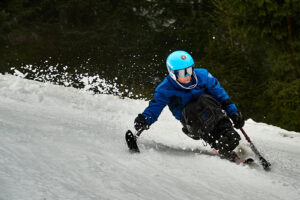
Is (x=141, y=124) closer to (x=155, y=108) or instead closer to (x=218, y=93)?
(x=155, y=108)

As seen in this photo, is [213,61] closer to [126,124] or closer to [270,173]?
[126,124]

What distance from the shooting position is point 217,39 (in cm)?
1174

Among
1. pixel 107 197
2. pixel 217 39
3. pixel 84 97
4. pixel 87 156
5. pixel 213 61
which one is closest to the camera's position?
pixel 107 197

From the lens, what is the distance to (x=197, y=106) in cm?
351

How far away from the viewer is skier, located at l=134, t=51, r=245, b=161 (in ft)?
11.4

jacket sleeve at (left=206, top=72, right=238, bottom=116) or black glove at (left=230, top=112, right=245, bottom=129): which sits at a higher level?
Answer: jacket sleeve at (left=206, top=72, right=238, bottom=116)

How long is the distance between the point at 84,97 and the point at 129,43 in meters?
7.69

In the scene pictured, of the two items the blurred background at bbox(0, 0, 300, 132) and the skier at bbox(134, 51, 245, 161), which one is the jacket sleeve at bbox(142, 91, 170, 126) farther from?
the blurred background at bbox(0, 0, 300, 132)

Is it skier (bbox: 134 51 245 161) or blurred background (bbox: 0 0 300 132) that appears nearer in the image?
skier (bbox: 134 51 245 161)

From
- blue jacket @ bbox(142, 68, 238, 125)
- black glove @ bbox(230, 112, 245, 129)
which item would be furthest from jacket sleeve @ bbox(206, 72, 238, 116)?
black glove @ bbox(230, 112, 245, 129)

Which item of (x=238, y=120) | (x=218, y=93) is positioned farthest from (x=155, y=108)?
(x=238, y=120)

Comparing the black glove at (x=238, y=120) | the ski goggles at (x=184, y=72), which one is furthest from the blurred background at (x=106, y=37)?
the ski goggles at (x=184, y=72)

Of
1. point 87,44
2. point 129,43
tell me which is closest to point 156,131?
point 129,43

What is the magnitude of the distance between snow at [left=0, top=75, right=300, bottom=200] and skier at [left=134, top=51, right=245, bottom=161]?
23 cm
